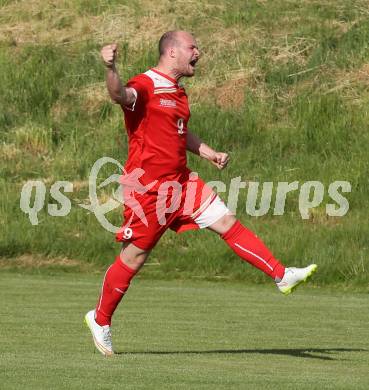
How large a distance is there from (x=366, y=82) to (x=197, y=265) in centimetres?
595

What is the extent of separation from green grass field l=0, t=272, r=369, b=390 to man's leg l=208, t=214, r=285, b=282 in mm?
596

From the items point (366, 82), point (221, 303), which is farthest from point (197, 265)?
point (366, 82)

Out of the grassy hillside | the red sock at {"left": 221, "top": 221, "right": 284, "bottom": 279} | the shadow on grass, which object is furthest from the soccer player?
the grassy hillside

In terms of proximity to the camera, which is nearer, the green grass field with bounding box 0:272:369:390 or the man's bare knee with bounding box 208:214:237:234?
the green grass field with bounding box 0:272:369:390

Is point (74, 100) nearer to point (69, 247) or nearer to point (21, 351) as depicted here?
point (69, 247)

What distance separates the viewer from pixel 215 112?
72.3 feet

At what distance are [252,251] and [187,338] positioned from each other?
1.45 meters

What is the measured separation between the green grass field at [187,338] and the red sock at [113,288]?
0.94 ft

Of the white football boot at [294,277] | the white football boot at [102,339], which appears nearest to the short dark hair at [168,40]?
the white football boot at [294,277]

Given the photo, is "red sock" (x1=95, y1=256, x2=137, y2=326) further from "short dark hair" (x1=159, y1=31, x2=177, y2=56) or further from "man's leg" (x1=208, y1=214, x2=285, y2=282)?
"short dark hair" (x1=159, y1=31, x2=177, y2=56)

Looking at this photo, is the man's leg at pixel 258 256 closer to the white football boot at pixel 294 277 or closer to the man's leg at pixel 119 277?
the white football boot at pixel 294 277

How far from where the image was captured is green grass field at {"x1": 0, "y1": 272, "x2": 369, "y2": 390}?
7.58 meters

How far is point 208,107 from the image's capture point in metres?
22.1

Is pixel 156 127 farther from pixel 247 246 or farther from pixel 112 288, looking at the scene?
pixel 112 288
